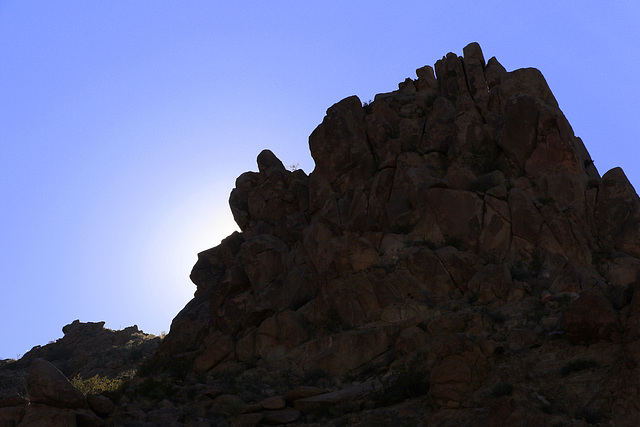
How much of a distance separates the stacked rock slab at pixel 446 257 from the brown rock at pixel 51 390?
10.7 metres

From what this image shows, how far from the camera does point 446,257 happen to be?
31.2 meters

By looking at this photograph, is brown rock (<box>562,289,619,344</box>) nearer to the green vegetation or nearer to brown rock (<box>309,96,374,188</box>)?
the green vegetation

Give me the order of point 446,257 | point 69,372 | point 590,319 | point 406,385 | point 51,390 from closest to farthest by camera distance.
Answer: point 590,319, point 51,390, point 406,385, point 446,257, point 69,372

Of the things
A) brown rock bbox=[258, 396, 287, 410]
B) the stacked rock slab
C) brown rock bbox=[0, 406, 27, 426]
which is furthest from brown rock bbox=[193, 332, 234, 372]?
brown rock bbox=[0, 406, 27, 426]

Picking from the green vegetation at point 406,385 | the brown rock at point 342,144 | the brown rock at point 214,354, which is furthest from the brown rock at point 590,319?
the brown rock at point 342,144

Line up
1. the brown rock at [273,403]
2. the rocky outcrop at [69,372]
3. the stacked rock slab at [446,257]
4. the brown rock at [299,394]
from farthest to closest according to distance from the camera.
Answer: the brown rock at [299,394] → the brown rock at [273,403] → the rocky outcrop at [69,372] → the stacked rock slab at [446,257]

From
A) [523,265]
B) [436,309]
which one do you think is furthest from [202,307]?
[523,265]

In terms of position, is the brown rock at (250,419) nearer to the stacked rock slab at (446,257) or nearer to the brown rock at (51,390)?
the brown rock at (51,390)

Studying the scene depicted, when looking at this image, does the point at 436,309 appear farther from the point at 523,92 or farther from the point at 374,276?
Answer: the point at 523,92

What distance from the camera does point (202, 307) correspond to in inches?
1640

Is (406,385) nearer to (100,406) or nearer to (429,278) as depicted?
(100,406)

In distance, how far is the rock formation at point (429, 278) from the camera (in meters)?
18.7

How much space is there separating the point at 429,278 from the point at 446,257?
1.44 metres

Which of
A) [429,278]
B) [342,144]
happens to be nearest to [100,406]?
[429,278]
